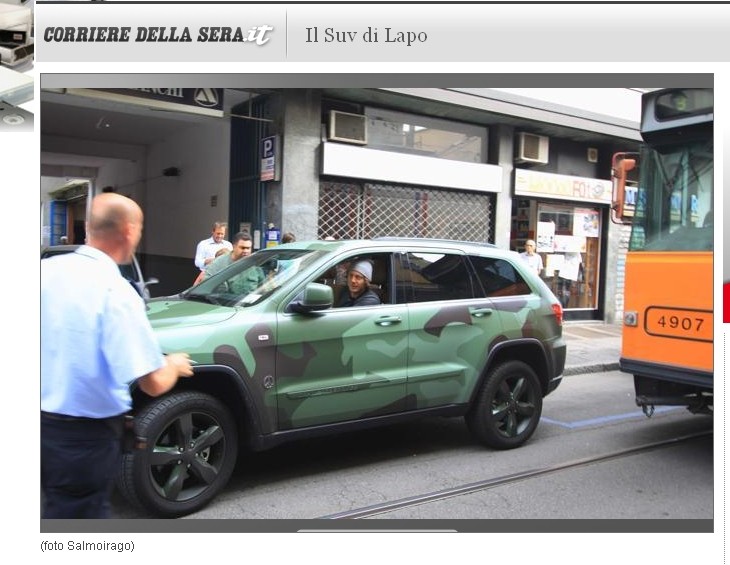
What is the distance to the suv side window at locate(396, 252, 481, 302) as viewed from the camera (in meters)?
4.82

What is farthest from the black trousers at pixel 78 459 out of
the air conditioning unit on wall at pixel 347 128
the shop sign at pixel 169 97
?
the air conditioning unit on wall at pixel 347 128

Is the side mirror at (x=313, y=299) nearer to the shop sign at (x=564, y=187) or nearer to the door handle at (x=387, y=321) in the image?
the door handle at (x=387, y=321)

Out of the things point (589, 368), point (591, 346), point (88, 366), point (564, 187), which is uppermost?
point (564, 187)

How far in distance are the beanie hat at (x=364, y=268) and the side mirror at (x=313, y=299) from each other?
0.57 metres

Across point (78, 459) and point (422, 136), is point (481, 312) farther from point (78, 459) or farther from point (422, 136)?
point (78, 459)

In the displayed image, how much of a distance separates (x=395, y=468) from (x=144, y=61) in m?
3.11

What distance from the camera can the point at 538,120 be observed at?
19.5ft

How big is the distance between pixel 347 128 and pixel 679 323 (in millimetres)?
3284

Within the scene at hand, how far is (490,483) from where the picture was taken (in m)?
4.47

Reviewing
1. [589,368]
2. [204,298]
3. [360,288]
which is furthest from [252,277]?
[589,368]

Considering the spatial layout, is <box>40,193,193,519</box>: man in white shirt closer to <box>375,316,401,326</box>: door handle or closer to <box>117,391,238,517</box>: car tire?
<box>117,391,238,517</box>: car tire

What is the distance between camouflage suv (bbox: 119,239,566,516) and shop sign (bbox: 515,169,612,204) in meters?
1.68

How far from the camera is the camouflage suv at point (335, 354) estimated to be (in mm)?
3748
